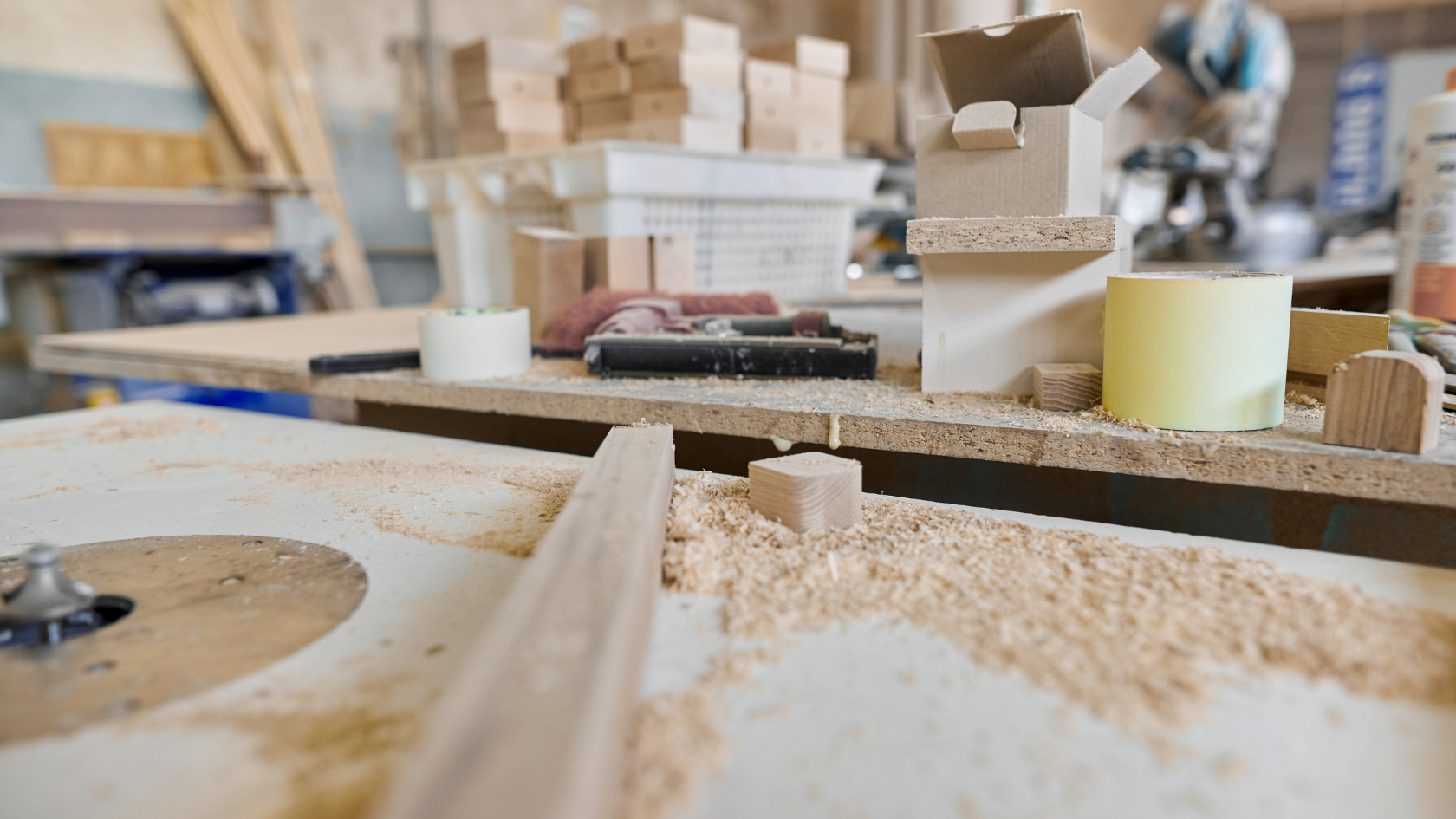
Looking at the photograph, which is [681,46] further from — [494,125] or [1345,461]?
[1345,461]

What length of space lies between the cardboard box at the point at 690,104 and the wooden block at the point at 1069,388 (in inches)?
59.6

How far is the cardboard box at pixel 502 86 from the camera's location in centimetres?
245

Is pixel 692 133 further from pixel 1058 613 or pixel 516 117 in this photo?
pixel 1058 613

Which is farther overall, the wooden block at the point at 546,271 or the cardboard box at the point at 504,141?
the cardboard box at the point at 504,141

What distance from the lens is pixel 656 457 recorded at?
860 mm

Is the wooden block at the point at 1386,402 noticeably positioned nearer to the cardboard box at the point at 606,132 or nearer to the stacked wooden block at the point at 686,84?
the stacked wooden block at the point at 686,84

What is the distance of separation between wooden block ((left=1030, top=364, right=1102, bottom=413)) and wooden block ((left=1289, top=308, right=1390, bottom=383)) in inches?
9.0

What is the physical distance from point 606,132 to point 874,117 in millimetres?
2275

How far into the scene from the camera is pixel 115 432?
4.64ft

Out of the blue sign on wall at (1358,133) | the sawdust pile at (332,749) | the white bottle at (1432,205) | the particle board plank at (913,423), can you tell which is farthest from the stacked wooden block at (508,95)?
the blue sign on wall at (1358,133)

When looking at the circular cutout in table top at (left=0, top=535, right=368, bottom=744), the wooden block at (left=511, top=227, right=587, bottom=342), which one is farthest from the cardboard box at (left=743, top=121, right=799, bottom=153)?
the circular cutout in table top at (left=0, top=535, right=368, bottom=744)

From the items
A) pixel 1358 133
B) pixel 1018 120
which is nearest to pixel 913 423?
pixel 1018 120

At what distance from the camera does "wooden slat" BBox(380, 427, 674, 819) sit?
0.38 metres

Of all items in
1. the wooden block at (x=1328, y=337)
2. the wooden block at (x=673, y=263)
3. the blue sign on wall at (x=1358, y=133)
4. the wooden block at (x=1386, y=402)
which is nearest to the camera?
the wooden block at (x=1386, y=402)
